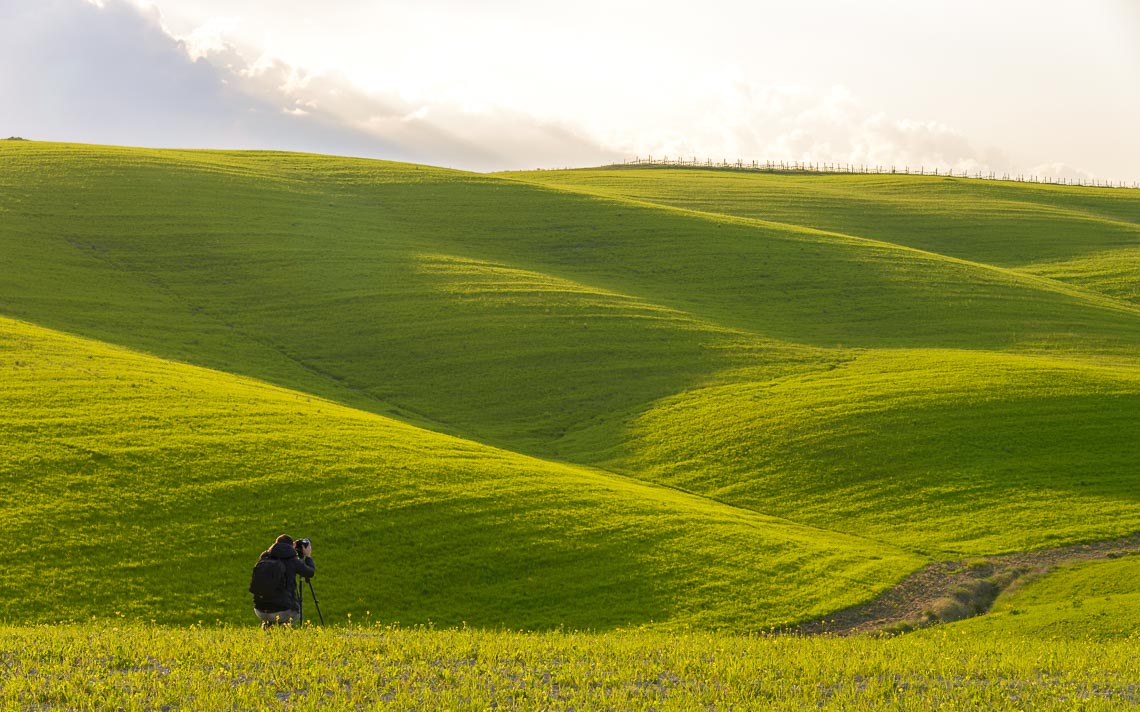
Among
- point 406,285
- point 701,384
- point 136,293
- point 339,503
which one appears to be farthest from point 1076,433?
point 136,293

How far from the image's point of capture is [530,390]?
51.9 metres

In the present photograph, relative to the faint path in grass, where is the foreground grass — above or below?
above

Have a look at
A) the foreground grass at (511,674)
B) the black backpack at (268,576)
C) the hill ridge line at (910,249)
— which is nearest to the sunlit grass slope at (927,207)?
the hill ridge line at (910,249)

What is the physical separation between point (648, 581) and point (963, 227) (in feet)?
249

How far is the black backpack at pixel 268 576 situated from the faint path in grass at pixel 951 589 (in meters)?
14.7

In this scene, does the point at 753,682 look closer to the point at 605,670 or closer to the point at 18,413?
the point at 605,670

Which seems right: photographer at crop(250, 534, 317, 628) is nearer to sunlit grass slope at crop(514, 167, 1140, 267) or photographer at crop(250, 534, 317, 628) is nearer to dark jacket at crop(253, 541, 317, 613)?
dark jacket at crop(253, 541, 317, 613)

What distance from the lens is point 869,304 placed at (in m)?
66.3

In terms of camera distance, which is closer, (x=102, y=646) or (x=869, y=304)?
(x=102, y=646)

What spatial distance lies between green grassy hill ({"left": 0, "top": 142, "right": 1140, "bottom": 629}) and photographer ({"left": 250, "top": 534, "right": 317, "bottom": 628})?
8.72m

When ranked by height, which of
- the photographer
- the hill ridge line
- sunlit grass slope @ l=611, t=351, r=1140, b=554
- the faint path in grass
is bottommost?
the faint path in grass

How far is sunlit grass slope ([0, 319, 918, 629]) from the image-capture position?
25.8 m

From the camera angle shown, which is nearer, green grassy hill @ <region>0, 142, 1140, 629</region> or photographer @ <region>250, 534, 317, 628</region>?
photographer @ <region>250, 534, 317, 628</region>

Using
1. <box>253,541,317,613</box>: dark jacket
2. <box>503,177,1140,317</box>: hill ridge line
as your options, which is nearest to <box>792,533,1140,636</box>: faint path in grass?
<box>253,541,317,613</box>: dark jacket
